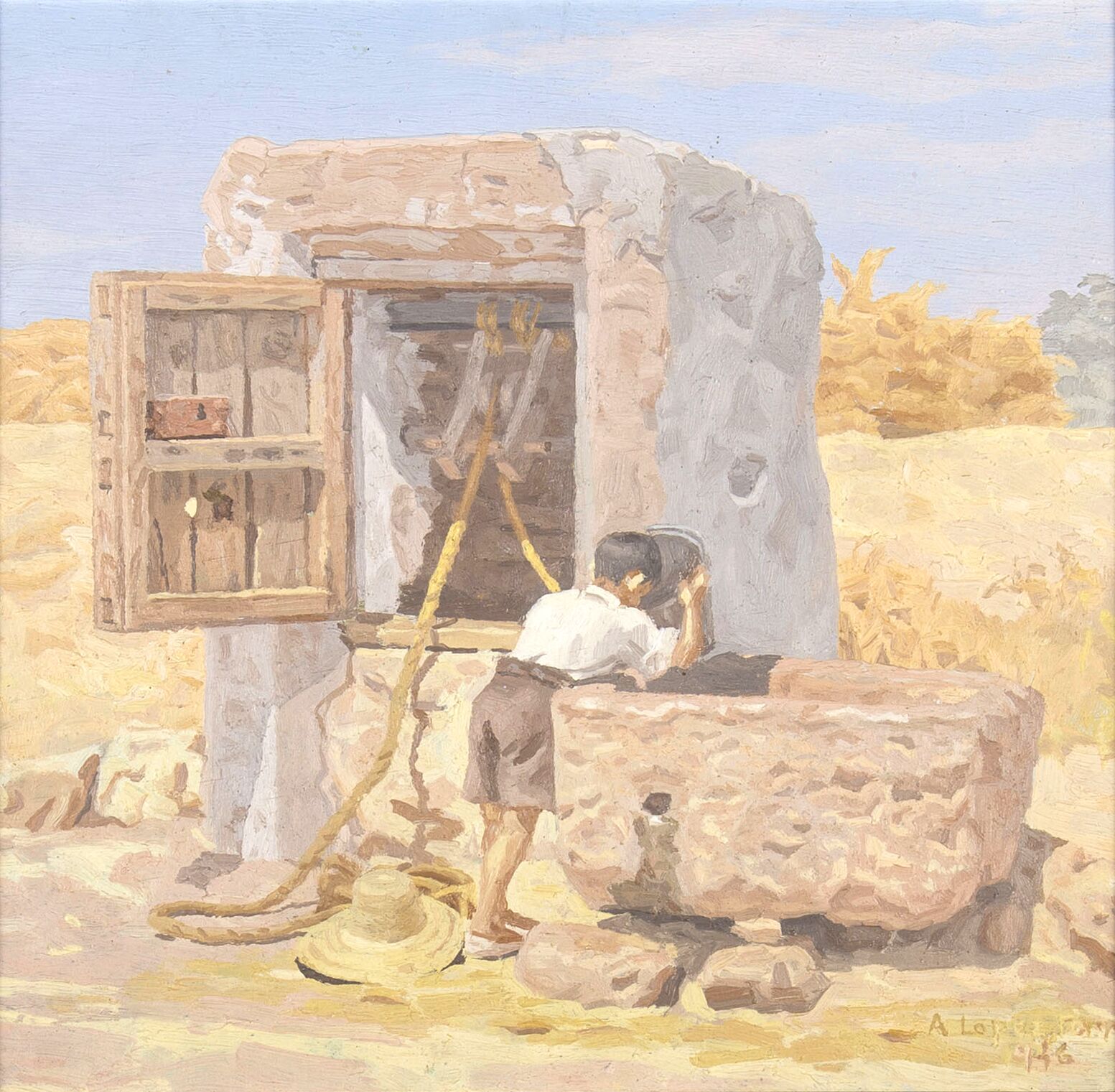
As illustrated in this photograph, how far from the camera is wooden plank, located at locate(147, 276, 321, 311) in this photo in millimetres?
4613

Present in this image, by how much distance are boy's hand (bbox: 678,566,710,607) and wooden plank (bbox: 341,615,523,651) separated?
93 cm

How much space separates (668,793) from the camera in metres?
3.97

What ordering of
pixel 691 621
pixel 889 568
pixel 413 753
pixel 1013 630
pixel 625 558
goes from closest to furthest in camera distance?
1. pixel 625 558
2. pixel 691 621
3. pixel 413 753
4. pixel 1013 630
5. pixel 889 568

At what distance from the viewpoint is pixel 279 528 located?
4.87 m

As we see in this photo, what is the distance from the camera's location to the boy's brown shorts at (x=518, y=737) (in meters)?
4.24

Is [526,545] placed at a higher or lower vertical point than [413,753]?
higher

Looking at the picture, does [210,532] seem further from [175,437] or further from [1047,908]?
[1047,908]

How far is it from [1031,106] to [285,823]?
4086mm

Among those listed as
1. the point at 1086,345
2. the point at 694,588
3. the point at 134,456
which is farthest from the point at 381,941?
the point at 1086,345

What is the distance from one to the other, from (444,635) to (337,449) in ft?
3.18

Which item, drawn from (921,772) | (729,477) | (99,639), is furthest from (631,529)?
(99,639)

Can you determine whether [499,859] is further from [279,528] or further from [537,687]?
[279,528]

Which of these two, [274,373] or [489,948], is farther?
[274,373]
